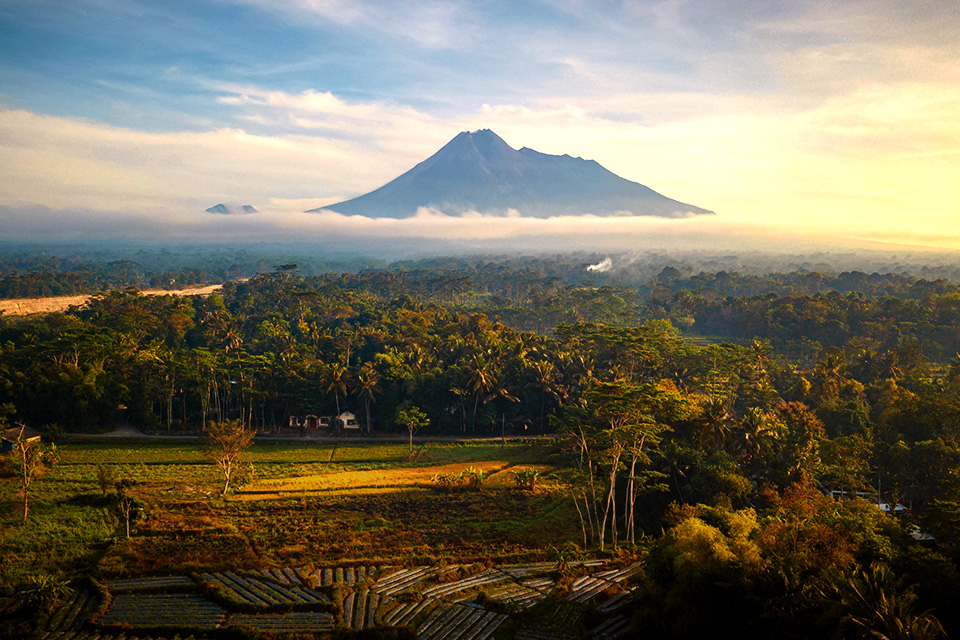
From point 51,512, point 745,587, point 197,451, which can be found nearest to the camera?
point 745,587

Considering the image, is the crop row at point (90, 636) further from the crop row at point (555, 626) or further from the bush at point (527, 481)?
the bush at point (527, 481)

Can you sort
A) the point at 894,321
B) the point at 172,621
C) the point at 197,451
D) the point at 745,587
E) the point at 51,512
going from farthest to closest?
1. the point at 894,321
2. the point at 197,451
3. the point at 51,512
4. the point at 172,621
5. the point at 745,587

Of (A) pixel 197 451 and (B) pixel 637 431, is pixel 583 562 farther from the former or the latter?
(A) pixel 197 451

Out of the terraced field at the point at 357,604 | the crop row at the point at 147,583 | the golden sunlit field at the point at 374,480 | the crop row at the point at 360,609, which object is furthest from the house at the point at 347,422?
the crop row at the point at 360,609

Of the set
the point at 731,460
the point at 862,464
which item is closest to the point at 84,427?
the point at 731,460

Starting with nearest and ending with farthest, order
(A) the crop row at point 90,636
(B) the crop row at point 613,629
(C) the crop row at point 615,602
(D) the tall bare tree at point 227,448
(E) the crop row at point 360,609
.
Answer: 1. (A) the crop row at point 90,636
2. (B) the crop row at point 613,629
3. (E) the crop row at point 360,609
4. (C) the crop row at point 615,602
5. (D) the tall bare tree at point 227,448

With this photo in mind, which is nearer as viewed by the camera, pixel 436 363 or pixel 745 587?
pixel 745 587

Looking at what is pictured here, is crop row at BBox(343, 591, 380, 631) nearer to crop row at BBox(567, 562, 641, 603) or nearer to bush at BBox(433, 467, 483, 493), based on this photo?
crop row at BBox(567, 562, 641, 603)

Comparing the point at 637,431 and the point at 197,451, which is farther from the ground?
the point at 637,431
